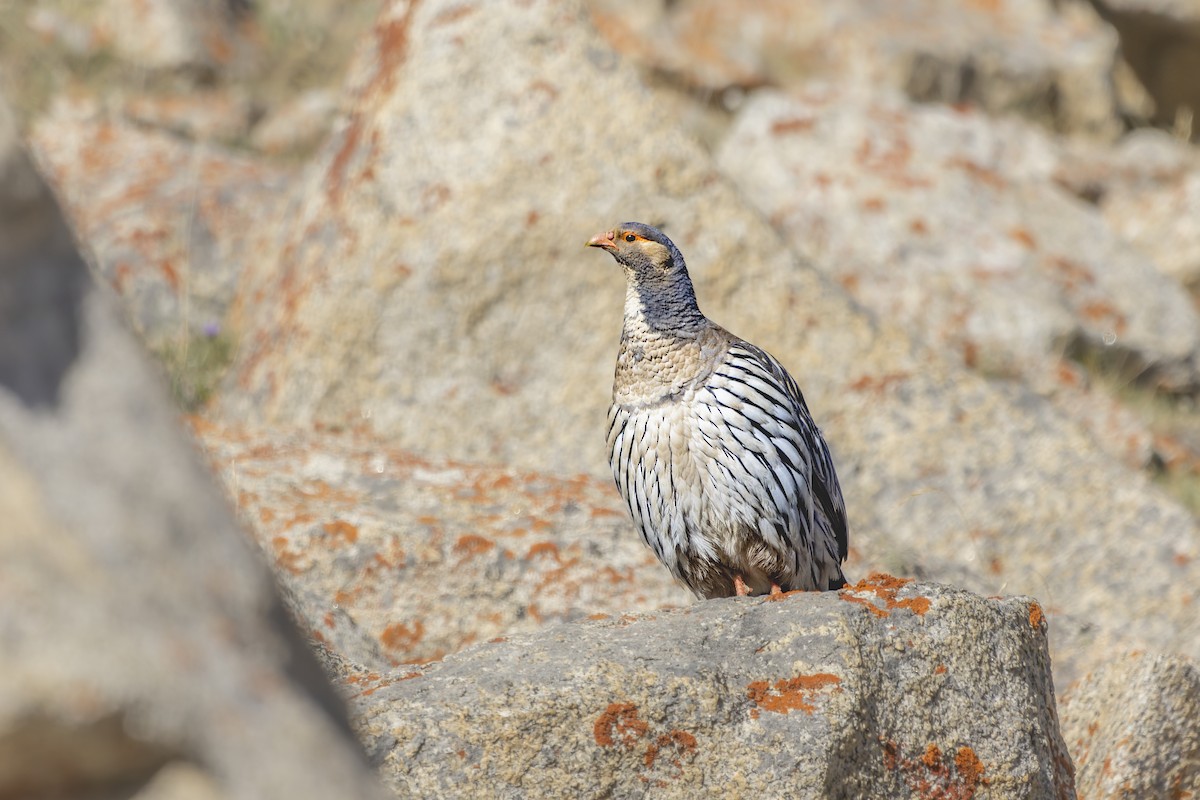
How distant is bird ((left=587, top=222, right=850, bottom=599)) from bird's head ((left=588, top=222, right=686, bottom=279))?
0.42 ft

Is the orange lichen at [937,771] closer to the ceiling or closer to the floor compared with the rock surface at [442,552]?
closer to the floor

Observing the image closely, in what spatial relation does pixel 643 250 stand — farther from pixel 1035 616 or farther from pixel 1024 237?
pixel 1024 237

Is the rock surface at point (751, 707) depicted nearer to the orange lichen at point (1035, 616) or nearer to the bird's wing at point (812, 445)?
the orange lichen at point (1035, 616)

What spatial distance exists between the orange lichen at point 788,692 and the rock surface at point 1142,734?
1.60m

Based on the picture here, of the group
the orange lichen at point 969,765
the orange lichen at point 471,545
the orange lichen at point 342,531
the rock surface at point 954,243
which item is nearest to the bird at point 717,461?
the orange lichen at point 471,545

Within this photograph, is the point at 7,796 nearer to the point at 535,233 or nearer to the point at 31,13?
the point at 535,233

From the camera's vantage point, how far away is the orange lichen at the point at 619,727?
12.4 ft

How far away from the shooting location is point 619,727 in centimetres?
379

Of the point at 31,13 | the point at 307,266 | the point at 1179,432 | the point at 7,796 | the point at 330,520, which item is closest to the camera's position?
the point at 7,796

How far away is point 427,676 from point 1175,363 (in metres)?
8.91

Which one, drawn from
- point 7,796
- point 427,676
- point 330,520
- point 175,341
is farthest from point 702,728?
point 175,341

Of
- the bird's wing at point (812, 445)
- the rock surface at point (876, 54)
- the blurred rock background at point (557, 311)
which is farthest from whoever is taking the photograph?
the rock surface at point (876, 54)

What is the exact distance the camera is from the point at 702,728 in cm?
383

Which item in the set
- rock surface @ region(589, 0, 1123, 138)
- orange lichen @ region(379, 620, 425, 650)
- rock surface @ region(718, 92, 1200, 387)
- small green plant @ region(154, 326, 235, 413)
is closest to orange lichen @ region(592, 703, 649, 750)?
orange lichen @ region(379, 620, 425, 650)
